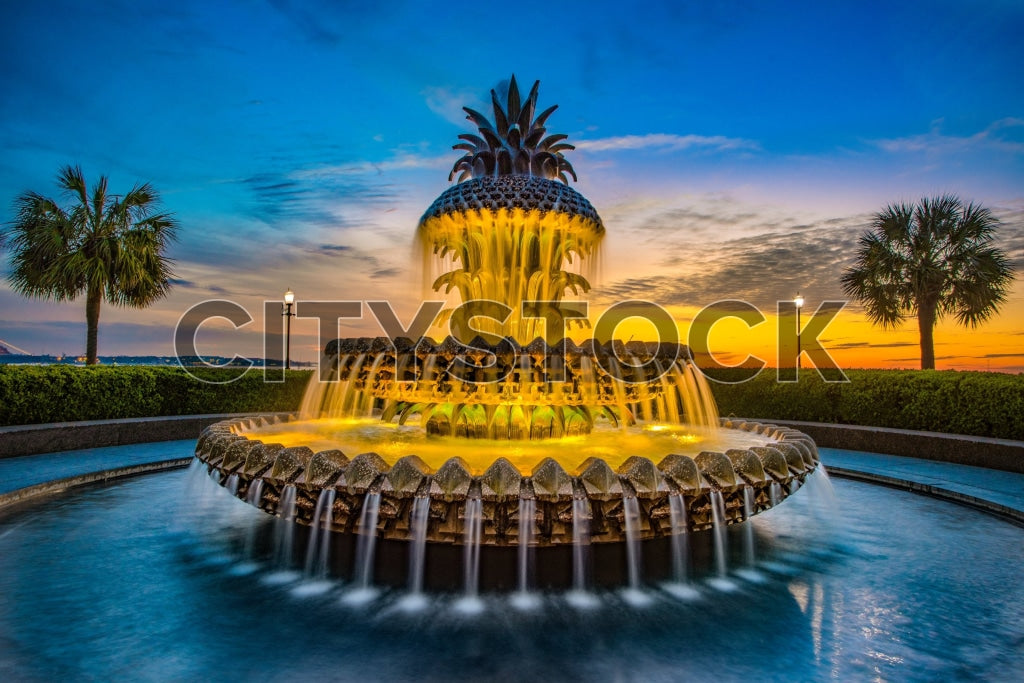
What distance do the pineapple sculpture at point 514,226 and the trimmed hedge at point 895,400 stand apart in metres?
10.4

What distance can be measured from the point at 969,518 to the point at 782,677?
550 centimetres

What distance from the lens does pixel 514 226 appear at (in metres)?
7.08

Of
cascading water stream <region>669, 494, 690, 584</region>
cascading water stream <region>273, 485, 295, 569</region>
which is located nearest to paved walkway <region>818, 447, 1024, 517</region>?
cascading water stream <region>669, 494, 690, 584</region>

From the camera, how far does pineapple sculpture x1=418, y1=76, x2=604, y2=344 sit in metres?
6.98

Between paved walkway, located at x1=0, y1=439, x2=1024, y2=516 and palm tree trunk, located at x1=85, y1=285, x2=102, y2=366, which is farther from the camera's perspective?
palm tree trunk, located at x1=85, y1=285, x2=102, y2=366

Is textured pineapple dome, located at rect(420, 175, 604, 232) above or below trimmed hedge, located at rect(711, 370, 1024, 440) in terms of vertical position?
above

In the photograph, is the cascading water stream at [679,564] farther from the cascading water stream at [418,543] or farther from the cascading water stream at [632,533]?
the cascading water stream at [418,543]

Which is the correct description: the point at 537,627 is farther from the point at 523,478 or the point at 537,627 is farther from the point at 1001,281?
the point at 1001,281

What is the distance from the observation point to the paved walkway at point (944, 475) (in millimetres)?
8086

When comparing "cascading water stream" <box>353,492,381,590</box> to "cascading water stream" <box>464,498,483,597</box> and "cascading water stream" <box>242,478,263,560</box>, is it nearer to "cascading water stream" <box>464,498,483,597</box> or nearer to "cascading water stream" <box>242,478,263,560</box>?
"cascading water stream" <box>464,498,483,597</box>

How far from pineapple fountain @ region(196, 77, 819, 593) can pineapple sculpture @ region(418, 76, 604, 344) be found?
25mm

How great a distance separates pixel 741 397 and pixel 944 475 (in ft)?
23.4

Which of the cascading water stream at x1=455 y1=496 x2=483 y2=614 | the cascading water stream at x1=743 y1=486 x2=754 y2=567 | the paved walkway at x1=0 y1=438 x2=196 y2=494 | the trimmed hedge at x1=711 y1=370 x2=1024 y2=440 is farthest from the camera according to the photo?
the trimmed hedge at x1=711 y1=370 x2=1024 y2=440

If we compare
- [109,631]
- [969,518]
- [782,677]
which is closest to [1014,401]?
[969,518]
